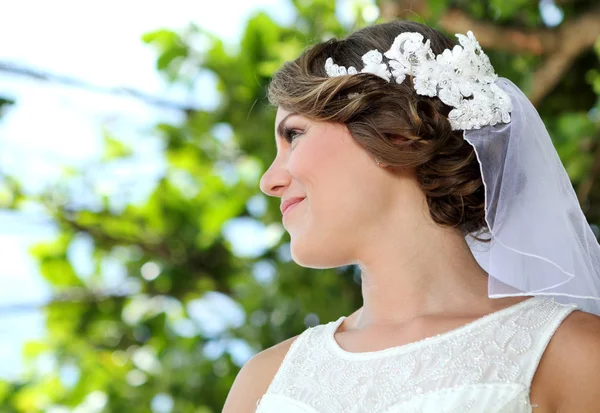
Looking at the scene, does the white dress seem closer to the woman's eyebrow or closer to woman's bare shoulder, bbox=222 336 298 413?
woman's bare shoulder, bbox=222 336 298 413

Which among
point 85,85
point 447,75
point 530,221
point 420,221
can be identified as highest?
point 447,75

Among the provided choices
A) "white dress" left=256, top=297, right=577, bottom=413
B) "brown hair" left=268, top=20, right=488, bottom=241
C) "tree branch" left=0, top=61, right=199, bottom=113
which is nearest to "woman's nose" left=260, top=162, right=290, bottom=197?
"brown hair" left=268, top=20, right=488, bottom=241

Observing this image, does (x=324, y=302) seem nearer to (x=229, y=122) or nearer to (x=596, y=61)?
(x=229, y=122)

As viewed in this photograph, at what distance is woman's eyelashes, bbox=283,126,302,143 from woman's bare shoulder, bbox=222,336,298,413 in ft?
1.65

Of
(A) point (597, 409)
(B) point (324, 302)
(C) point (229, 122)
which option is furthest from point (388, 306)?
(C) point (229, 122)

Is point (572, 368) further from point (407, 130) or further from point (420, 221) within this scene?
point (407, 130)

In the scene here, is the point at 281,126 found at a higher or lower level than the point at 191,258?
higher

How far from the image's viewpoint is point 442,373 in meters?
1.86

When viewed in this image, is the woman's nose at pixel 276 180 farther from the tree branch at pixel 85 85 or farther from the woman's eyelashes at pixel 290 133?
the tree branch at pixel 85 85

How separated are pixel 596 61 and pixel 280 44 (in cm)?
126

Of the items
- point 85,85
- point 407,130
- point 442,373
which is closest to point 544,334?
point 442,373

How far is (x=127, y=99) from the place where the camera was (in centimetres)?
404

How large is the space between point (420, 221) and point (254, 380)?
563 millimetres

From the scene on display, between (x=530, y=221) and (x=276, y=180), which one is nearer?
(x=530, y=221)
